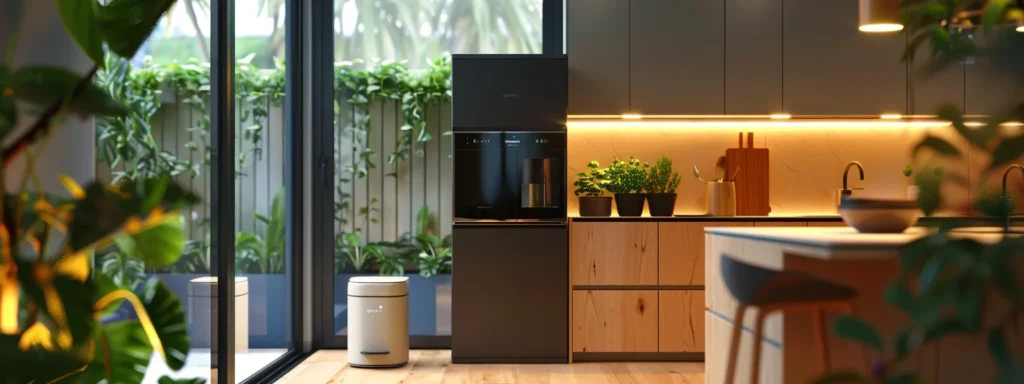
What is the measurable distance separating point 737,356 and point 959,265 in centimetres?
244

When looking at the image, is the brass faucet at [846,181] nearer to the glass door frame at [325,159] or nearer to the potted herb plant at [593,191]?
the potted herb plant at [593,191]

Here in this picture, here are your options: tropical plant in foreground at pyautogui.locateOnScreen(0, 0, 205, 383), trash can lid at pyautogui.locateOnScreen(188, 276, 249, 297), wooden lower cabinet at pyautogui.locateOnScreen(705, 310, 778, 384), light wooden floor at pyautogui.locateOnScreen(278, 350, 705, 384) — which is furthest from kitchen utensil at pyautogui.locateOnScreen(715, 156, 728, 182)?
tropical plant in foreground at pyautogui.locateOnScreen(0, 0, 205, 383)

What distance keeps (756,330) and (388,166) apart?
2.98 metres

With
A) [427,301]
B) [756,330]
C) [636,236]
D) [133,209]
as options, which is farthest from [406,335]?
[133,209]

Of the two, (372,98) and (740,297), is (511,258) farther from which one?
(740,297)

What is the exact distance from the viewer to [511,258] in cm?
458

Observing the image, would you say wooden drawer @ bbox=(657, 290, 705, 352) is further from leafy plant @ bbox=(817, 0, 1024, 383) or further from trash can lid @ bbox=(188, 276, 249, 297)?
leafy plant @ bbox=(817, 0, 1024, 383)

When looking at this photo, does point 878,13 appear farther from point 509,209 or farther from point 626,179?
point 509,209

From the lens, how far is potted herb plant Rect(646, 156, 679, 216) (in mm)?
4754

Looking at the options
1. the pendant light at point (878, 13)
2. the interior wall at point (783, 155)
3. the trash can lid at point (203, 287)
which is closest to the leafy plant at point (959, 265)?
the pendant light at point (878, 13)

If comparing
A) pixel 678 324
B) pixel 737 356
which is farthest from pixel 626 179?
pixel 737 356

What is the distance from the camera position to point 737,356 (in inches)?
109

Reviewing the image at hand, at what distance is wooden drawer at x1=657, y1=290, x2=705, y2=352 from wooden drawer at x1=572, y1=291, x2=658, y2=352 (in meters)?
0.04

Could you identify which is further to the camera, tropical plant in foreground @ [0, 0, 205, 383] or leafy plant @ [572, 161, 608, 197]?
leafy plant @ [572, 161, 608, 197]
